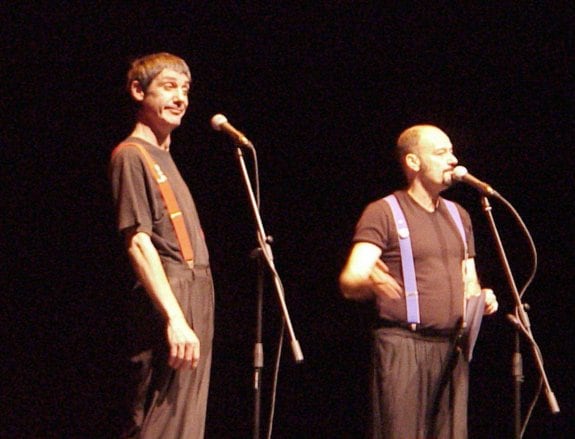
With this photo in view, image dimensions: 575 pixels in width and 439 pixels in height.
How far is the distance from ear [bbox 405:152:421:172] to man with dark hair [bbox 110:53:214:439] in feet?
3.35

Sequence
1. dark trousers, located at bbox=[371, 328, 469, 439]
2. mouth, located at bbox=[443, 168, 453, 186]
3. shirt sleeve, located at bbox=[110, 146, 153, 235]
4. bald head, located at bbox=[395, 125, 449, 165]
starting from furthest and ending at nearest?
bald head, located at bbox=[395, 125, 449, 165]
mouth, located at bbox=[443, 168, 453, 186]
dark trousers, located at bbox=[371, 328, 469, 439]
shirt sleeve, located at bbox=[110, 146, 153, 235]

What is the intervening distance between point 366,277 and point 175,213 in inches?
30.5

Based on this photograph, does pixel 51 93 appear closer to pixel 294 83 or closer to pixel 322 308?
pixel 294 83

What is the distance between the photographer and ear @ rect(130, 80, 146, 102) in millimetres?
3096

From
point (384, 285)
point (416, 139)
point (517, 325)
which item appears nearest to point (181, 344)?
point (384, 285)

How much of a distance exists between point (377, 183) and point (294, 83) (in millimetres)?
629

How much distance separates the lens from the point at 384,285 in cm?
337

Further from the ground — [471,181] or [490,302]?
[471,181]

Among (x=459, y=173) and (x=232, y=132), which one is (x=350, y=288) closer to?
(x=459, y=173)

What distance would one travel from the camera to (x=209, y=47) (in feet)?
14.9

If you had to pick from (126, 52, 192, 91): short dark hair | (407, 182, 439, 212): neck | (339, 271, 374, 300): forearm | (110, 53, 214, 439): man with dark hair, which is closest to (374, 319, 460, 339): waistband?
(339, 271, 374, 300): forearm

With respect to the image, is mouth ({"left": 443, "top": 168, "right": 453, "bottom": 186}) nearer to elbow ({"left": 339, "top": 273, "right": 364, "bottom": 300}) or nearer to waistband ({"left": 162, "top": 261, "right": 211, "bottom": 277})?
elbow ({"left": 339, "top": 273, "right": 364, "bottom": 300})

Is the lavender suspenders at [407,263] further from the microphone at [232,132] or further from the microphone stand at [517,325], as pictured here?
the microphone at [232,132]

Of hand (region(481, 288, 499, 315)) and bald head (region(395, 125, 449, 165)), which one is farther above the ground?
bald head (region(395, 125, 449, 165))
